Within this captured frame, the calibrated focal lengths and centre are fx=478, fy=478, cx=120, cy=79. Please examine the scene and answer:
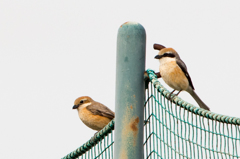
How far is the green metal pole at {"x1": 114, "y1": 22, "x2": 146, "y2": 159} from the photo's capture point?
436 cm

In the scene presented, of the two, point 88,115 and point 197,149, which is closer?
point 197,149

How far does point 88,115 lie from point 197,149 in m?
4.37

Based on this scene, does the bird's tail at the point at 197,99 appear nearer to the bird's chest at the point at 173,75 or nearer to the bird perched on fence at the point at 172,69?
the bird perched on fence at the point at 172,69

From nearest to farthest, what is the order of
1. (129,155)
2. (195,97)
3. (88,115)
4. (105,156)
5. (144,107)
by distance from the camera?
(129,155)
(144,107)
(105,156)
(195,97)
(88,115)

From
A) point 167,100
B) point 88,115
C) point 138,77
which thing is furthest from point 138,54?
point 88,115

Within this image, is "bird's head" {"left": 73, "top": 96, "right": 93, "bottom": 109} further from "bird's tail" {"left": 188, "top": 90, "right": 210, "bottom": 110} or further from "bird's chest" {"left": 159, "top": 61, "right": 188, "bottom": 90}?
"bird's chest" {"left": 159, "top": 61, "right": 188, "bottom": 90}

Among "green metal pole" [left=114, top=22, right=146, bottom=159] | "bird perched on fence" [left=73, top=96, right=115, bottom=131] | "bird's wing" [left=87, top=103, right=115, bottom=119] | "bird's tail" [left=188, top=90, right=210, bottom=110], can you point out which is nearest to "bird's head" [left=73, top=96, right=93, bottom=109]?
"bird perched on fence" [left=73, top=96, right=115, bottom=131]

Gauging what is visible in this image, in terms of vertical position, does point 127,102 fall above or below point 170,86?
below

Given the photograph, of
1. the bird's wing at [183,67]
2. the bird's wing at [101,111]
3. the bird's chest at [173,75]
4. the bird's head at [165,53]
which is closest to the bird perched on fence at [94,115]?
the bird's wing at [101,111]

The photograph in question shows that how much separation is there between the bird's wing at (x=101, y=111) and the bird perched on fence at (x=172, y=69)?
1.98 m

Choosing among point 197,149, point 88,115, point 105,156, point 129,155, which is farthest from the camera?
point 88,115

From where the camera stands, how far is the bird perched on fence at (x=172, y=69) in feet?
19.9

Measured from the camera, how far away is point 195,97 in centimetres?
677

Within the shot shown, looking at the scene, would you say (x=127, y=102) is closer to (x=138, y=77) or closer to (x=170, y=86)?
(x=138, y=77)
